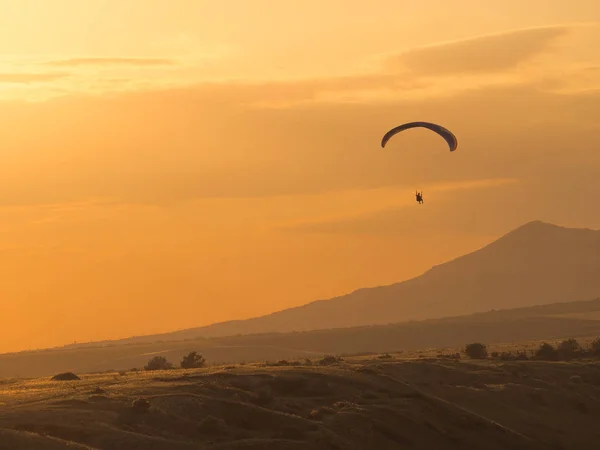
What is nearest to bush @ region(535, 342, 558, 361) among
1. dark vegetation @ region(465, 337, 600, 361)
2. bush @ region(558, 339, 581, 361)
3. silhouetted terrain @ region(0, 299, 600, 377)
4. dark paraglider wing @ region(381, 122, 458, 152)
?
dark vegetation @ region(465, 337, 600, 361)

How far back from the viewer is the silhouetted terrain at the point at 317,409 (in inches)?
2105

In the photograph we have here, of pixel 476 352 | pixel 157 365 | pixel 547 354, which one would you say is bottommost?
pixel 547 354

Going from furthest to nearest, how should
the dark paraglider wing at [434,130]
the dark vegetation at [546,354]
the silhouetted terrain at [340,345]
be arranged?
the silhouetted terrain at [340,345] < the dark vegetation at [546,354] < the dark paraglider wing at [434,130]

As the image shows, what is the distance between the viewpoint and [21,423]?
5172cm

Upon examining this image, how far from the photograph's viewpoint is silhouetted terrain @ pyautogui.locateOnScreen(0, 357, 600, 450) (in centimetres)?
5347

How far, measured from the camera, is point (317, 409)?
62125 mm

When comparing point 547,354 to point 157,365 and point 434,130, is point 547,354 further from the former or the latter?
point 157,365

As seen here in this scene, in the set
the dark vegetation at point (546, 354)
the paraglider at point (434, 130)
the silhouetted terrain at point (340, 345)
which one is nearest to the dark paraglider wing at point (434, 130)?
the paraglider at point (434, 130)

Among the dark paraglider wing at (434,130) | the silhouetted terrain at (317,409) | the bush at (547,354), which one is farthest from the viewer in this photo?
the bush at (547,354)

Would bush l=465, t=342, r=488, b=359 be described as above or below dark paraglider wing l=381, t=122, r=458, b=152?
below

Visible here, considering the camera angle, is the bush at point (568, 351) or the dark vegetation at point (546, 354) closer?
the dark vegetation at point (546, 354)

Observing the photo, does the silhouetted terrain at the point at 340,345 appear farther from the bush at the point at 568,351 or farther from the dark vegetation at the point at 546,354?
the dark vegetation at the point at 546,354

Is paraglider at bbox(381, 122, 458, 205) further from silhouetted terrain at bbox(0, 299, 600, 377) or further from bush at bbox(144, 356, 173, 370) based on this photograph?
silhouetted terrain at bbox(0, 299, 600, 377)

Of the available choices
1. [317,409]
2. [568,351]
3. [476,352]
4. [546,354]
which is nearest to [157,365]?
[476,352]
